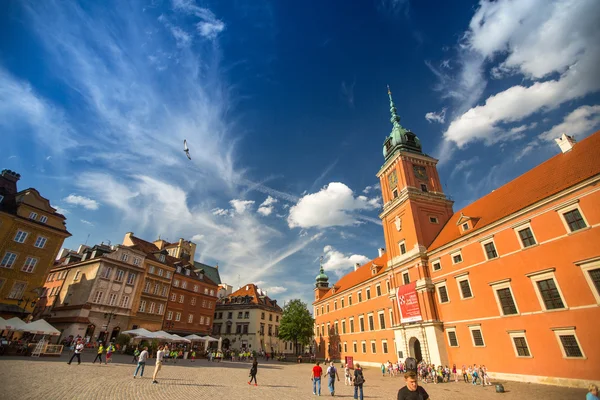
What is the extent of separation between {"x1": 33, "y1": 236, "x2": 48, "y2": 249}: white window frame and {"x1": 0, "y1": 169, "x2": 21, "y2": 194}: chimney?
5940 millimetres

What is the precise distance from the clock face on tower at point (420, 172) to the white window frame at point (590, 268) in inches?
823

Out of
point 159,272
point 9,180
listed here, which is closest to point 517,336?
point 159,272

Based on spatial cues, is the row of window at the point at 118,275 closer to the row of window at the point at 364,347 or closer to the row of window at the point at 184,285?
the row of window at the point at 184,285

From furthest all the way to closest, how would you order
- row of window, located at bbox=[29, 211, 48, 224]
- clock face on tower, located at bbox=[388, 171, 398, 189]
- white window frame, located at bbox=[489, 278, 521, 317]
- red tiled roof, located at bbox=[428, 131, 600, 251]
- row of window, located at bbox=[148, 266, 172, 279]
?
1. row of window, located at bbox=[148, 266, 172, 279]
2. clock face on tower, located at bbox=[388, 171, 398, 189]
3. row of window, located at bbox=[29, 211, 48, 224]
4. white window frame, located at bbox=[489, 278, 521, 317]
5. red tiled roof, located at bbox=[428, 131, 600, 251]

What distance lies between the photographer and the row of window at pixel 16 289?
999 inches

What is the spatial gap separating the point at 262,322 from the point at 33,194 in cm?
4328

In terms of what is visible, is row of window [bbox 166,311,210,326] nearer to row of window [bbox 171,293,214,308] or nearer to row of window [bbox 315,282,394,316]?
row of window [bbox 171,293,214,308]

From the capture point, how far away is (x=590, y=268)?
16.1 meters

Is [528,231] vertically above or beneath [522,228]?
beneath

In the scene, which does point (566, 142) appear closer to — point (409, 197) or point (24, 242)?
point (409, 197)

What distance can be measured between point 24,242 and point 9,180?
8.22 m

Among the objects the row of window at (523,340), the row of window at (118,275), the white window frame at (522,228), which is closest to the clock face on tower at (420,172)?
the white window frame at (522,228)

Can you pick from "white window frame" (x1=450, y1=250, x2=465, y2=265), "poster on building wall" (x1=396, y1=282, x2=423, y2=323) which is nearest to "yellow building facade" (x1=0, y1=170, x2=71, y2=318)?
"poster on building wall" (x1=396, y1=282, x2=423, y2=323)

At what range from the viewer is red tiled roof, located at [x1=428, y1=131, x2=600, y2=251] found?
1855 centimetres
